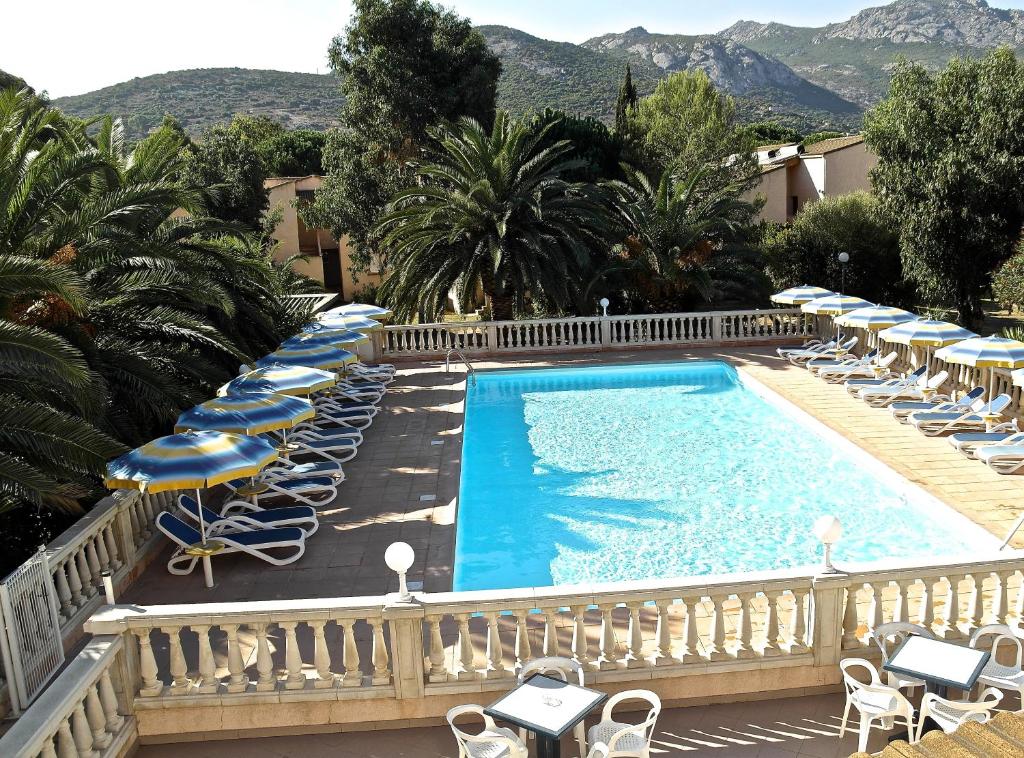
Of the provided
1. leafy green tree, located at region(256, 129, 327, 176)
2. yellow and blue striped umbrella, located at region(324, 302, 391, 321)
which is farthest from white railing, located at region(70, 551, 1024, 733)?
leafy green tree, located at region(256, 129, 327, 176)

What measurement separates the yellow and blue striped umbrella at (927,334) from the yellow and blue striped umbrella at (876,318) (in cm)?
131

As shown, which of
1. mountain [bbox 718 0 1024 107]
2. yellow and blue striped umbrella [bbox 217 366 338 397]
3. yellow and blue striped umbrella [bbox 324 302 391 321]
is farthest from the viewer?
mountain [bbox 718 0 1024 107]

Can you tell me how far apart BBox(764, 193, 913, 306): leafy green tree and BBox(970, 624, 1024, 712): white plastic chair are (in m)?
21.6

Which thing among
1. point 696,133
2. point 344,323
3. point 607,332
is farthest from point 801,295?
point 696,133

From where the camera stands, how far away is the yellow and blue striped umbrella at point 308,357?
15.0 m

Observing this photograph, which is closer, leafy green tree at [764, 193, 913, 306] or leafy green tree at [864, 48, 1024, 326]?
leafy green tree at [864, 48, 1024, 326]

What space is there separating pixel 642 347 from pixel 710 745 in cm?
1671

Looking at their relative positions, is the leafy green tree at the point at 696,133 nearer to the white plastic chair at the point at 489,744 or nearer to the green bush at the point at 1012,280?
the green bush at the point at 1012,280

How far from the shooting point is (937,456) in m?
12.8

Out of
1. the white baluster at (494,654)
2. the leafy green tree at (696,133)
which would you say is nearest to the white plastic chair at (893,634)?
the white baluster at (494,654)

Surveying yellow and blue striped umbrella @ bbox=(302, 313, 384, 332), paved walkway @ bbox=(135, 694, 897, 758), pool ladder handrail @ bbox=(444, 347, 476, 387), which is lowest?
paved walkway @ bbox=(135, 694, 897, 758)

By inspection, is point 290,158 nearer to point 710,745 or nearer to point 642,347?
point 642,347

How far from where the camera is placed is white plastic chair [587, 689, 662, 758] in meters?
5.49

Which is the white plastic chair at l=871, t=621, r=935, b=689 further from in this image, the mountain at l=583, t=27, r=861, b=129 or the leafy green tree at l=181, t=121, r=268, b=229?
the mountain at l=583, t=27, r=861, b=129
